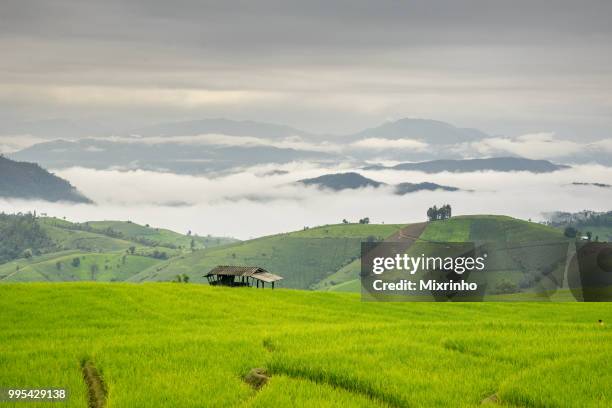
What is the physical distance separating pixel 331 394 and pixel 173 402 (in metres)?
5.92

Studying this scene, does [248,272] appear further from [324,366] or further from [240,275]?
[324,366]

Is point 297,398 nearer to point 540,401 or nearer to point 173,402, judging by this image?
point 173,402

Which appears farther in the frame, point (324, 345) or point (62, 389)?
point (324, 345)

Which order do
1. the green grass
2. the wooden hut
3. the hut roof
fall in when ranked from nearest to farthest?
the green grass < the hut roof < the wooden hut

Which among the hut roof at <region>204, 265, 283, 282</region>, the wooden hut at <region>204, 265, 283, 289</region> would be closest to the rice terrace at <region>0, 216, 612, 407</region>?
the hut roof at <region>204, 265, 283, 282</region>

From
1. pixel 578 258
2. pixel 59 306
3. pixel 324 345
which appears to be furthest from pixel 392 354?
pixel 578 258

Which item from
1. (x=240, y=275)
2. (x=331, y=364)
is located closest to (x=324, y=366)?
(x=331, y=364)

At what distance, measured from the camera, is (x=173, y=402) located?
27.5 m

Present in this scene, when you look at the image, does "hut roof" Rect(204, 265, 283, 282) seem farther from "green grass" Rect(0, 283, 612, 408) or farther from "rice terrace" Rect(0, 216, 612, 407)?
"rice terrace" Rect(0, 216, 612, 407)

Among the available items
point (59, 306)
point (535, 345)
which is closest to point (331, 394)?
point (535, 345)

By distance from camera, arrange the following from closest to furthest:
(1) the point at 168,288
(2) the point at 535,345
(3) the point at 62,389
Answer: (3) the point at 62,389 < (2) the point at 535,345 < (1) the point at 168,288

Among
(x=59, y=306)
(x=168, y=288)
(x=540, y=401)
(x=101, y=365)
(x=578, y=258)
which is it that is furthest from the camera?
(x=578, y=258)

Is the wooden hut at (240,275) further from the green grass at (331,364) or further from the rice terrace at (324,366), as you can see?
the rice terrace at (324,366)

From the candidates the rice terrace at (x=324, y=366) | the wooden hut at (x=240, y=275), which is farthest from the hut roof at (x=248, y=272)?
the rice terrace at (x=324, y=366)
